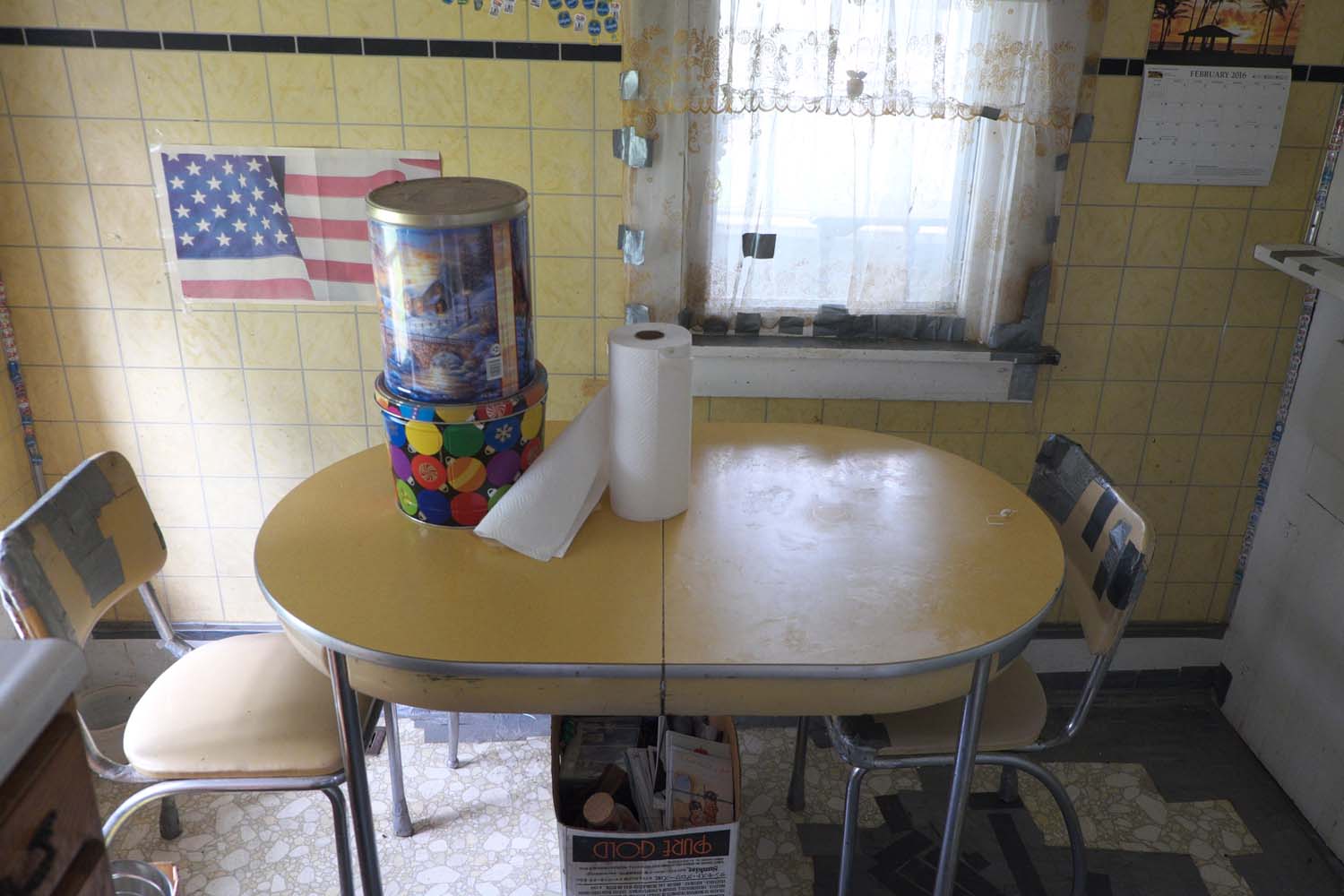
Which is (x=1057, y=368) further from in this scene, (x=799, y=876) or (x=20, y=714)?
(x=20, y=714)

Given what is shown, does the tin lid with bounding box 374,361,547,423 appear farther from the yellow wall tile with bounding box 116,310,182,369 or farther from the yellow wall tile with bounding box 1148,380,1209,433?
the yellow wall tile with bounding box 1148,380,1209,433

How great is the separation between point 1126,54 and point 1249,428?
41.6 inches

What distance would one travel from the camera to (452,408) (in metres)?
1.69

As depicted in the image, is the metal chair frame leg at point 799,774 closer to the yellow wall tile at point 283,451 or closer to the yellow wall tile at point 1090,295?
the yellow wall tile at point 1090,295

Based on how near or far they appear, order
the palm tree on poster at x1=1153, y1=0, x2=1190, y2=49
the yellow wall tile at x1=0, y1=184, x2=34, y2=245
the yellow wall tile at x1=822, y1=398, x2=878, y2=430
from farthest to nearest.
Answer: the yellow wall tile at x1=822, y1=398, x2=878, y2=430 < the yellow wall tile at x1=0, y1=184, x2=34, y2=245 < the palm tree on poster at x1=1153, y1=0, x2=1190, y2=49

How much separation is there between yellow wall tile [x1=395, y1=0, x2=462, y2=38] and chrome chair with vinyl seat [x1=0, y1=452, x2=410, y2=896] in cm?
116

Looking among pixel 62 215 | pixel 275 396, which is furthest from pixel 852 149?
pixel 62 215

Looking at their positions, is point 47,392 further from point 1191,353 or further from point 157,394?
point 1191,353

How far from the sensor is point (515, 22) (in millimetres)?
2320

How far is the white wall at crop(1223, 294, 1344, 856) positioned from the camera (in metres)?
2.37

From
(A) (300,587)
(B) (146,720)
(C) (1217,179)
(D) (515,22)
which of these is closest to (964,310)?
(C) (1217,179)

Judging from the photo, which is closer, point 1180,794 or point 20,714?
point 20,714

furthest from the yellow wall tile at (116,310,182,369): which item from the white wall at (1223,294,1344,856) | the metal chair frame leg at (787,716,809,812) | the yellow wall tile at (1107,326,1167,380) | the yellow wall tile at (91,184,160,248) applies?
the white wall at (1223,294,1344,856)

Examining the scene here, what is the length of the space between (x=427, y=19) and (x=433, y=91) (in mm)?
157
